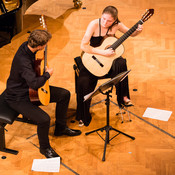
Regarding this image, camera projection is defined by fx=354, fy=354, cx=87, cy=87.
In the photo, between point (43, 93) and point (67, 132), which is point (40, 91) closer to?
point (43, 93)

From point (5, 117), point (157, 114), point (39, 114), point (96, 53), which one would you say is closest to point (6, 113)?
point (5, 117)

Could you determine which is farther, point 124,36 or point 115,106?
point 115,106

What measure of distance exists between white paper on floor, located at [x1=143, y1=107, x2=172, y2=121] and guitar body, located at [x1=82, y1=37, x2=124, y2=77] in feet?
2.58

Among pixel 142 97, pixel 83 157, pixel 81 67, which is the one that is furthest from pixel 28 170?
pixel 142 97

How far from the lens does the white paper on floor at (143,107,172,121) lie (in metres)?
4.23

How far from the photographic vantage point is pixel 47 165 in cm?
360

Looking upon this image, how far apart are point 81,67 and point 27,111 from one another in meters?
0.90

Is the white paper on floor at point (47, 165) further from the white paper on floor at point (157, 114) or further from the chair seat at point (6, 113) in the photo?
the white paper on floor at point (157, 114)

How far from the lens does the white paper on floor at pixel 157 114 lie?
4.23 meters

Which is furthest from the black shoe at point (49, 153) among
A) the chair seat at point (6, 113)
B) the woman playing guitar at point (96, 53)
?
the woman playing guitar at point (96, 53)

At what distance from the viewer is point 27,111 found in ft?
11.6

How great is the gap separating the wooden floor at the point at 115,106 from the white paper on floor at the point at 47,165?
60 millimetres

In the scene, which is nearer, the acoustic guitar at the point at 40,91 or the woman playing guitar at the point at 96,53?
the acoustic guitar at the point at 40,91

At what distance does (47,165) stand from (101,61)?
4.20ft
